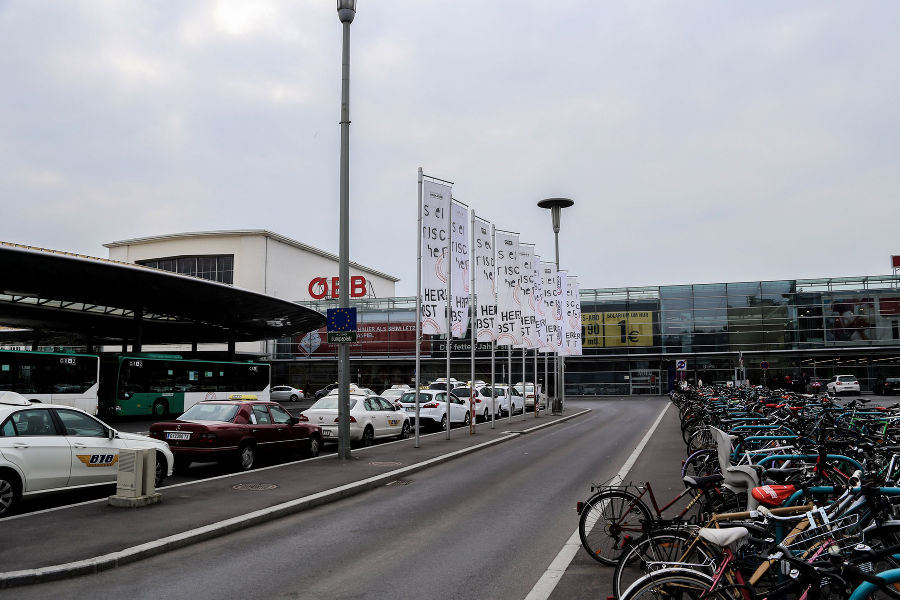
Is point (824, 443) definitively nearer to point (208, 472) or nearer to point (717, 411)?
point (717, 411)

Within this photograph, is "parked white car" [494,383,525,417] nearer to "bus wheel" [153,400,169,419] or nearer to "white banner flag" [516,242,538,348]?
"white banner flag" [516,242,538,348]

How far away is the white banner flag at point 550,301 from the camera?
31.8m

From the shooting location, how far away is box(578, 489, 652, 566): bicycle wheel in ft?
22.6

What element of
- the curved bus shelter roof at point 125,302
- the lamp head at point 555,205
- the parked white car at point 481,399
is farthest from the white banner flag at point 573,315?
the curved bus shelter roof at point 125,302

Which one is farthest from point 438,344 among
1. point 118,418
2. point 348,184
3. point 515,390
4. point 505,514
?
point 505,514

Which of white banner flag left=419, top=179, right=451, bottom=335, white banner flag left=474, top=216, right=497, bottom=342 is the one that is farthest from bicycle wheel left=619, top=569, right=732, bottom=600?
white banner flag left=474, top=216, right=497, bottom=342

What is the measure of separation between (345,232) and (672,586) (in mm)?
13010

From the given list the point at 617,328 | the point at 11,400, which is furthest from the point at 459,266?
the point at 617,328

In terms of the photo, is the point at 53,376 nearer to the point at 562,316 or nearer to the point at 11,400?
the point at 11,400

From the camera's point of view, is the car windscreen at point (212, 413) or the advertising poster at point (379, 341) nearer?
the car windscreen at point (212, 413)

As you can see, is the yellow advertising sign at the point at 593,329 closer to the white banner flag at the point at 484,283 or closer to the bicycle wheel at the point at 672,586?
the white banner flag at the point at 484,283

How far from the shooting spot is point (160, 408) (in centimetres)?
3147

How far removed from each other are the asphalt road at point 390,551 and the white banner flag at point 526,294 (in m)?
14.8

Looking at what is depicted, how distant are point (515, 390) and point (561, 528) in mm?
31750
